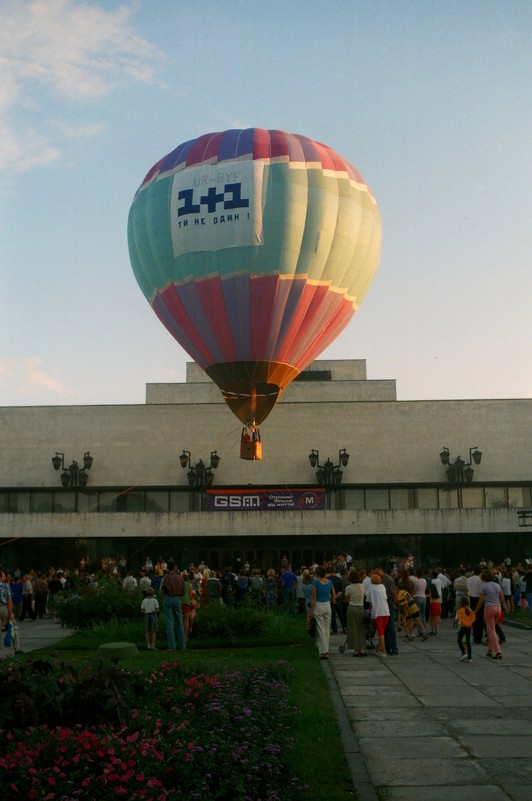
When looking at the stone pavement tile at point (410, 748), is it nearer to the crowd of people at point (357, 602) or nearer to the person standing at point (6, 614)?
the crowd of people at point (357, 602)

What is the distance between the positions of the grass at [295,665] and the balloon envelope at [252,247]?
1050cm

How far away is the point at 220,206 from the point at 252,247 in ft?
5.88

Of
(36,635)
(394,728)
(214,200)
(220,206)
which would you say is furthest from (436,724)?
(214,200)

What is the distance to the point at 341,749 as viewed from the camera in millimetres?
8781

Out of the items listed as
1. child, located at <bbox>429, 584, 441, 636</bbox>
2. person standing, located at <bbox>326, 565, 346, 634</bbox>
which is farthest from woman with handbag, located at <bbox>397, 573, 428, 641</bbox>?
person standing, located at <bbox>326, 565, 346, 634</bbox>

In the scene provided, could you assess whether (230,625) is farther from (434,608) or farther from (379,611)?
(434,608)

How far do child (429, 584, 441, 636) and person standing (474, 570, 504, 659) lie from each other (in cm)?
508

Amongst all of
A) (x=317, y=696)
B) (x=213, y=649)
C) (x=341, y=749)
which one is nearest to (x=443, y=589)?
(x=213, y=649)

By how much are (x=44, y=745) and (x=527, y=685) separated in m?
8.23

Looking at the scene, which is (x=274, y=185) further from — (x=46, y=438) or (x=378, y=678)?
(x=46, y=438)

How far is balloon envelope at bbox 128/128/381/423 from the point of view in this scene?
Result: 1188 inches

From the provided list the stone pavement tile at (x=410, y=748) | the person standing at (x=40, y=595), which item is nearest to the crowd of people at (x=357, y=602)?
the person standing at (x=40, y=595)

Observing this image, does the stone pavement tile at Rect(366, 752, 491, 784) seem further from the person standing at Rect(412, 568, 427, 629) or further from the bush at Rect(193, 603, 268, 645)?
the person standing at Rect(412, 568, 427, 629)

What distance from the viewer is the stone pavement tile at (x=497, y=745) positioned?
870cm
